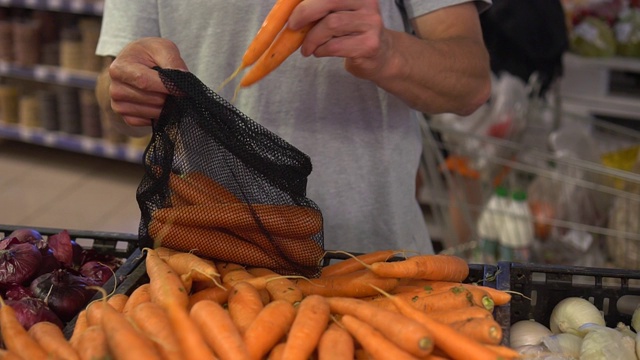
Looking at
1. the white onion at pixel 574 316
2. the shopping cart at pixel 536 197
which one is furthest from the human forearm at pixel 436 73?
the shopping cart at pixel 536 197

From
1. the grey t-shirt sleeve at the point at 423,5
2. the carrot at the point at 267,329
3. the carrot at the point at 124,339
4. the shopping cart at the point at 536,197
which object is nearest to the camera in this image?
the carrot at the point at 124,339

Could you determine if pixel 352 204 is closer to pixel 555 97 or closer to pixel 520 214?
pixel 520 214

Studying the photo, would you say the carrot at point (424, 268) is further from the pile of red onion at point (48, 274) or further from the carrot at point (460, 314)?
the pile of red onion at point (48, 274)

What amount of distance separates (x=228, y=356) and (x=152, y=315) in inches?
5.6

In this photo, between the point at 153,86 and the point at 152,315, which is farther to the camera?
the point at 153,86

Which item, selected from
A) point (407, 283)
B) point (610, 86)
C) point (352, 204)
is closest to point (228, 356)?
point (407, 283)

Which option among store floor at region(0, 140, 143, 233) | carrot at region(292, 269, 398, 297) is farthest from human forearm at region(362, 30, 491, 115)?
store floor at region(0, 140, 143, 233)

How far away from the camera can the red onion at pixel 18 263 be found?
1421mm

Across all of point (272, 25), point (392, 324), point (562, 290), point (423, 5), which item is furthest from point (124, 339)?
point (423, 5)

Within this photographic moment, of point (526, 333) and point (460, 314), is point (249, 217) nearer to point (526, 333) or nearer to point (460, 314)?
point (460, 314)

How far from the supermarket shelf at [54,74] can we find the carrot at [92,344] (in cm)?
414

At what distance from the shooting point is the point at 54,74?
5188 millimetres

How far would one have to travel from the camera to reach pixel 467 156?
301 cm

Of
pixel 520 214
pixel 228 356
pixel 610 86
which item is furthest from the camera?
pixel 610 86
